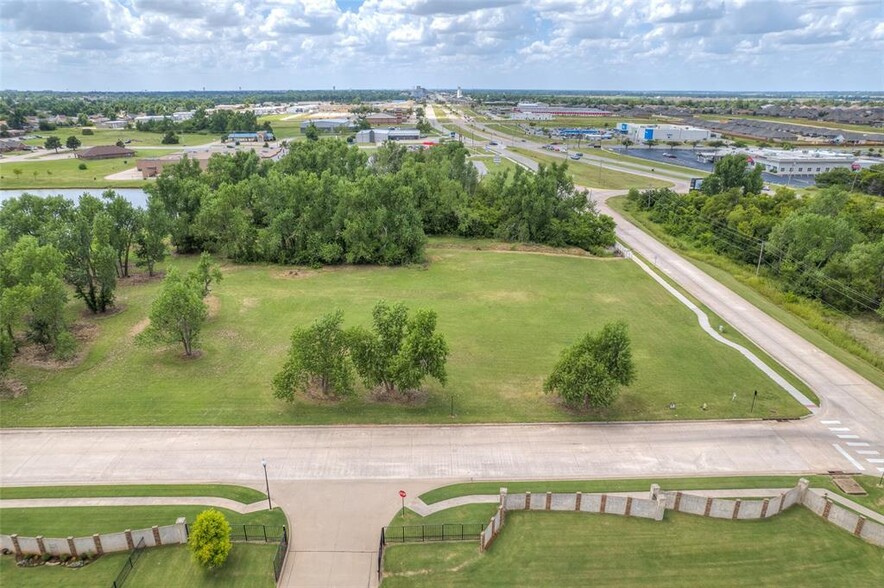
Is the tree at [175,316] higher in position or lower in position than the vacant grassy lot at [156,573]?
higher

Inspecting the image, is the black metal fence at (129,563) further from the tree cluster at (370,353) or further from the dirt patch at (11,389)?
the dirt patch at (11,389)

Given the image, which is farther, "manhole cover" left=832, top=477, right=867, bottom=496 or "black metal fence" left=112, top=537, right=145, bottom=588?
"manhole cover" left=832, top=477, right=867, bottom=496

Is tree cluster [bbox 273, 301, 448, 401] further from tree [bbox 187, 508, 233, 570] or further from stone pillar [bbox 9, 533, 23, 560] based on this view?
stone pillar [bbox 9, 533, 23, 560]

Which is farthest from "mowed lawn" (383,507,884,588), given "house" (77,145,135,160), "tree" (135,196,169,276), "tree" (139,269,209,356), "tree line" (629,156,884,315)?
"house" (77,145,135,160)

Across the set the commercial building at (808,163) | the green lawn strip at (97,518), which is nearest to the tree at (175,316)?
the green lawn strip at (97,518)

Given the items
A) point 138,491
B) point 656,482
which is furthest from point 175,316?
point 656,482

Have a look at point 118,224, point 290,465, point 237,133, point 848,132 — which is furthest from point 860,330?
point 848,132

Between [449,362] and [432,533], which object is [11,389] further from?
[432,533]
